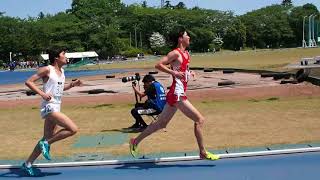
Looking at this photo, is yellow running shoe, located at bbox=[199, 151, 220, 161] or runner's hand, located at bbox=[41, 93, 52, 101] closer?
runner's hand, located at bbox=[41, 93, 52, 101]

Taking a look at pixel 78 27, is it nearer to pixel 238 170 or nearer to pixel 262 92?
pixel 262 92

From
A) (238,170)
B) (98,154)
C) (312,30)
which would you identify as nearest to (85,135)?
(98,154)

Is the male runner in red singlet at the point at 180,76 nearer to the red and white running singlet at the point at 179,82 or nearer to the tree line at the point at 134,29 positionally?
the red and white running singlet at the point at 179,82

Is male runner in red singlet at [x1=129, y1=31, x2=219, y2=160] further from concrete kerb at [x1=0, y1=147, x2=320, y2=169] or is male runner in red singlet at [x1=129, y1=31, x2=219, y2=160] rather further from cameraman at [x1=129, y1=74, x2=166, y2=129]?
cameraman at [x1=129, y1=74, x2=166, y2=129]

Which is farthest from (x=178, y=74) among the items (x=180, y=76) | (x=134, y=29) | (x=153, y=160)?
(x=134, y=29)

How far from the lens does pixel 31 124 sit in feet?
41.1

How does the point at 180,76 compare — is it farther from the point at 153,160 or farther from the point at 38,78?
the point at 38,78

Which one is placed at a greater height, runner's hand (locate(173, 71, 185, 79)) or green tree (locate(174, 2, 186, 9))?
green tree (locate(174, 2, 186, 9))

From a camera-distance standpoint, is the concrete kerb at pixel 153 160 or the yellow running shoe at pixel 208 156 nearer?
the yellow running shoe at pixel 208 156

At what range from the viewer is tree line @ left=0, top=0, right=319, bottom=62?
3725 inches

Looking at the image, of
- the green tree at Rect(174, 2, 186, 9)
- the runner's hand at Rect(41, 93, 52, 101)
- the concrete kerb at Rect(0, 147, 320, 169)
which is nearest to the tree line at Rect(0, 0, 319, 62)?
the green tree at Rect(174, 2, 186, 9)

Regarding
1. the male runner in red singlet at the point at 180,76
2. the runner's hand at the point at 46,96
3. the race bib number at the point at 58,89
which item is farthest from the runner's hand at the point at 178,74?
the runner's hand at the point at 46,96

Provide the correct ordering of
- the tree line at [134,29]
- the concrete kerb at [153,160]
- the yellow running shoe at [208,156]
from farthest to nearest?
the tree line at [134,29] → the concrete kerb at [153,160] → the yellow running shoe at [208,156]

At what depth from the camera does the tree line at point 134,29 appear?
94.6m
